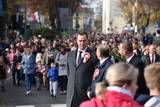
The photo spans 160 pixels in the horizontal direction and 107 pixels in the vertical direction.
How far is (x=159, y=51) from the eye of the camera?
1498 centimetres

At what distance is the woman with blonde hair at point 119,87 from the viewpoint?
427 centimetres

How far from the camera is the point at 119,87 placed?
14.0 ft

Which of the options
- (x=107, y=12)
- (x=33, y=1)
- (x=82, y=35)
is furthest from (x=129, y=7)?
(x=82, y=35)

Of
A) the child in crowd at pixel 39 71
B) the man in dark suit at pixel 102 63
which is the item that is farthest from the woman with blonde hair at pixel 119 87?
the child in crowd at pixel 39 71

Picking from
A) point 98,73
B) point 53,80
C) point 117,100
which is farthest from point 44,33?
point 117,100

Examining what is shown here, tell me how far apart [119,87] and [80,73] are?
4673 millimetres

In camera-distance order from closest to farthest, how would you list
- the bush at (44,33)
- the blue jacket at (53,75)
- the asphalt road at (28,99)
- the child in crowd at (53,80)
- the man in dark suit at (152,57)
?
1. the man in dark suit at (152,57)
2. the asphalt road at (28,99)
3. the child in crowd at (53,80)
4. the blue jacket at (53,75)
5. the bush at (44,33)

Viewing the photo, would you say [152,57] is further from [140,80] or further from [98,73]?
[140,80]

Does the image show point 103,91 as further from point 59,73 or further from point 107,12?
point 107,12

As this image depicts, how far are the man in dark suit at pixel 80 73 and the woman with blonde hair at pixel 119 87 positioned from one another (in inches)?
178

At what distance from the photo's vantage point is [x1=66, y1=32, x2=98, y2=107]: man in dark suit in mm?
8930

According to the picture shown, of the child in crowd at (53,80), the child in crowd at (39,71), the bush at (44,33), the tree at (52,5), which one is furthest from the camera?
the tree at (52,5)

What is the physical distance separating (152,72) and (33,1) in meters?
56.6

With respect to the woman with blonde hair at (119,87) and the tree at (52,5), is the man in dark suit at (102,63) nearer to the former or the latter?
the woman with blonde hair at (119,87)
